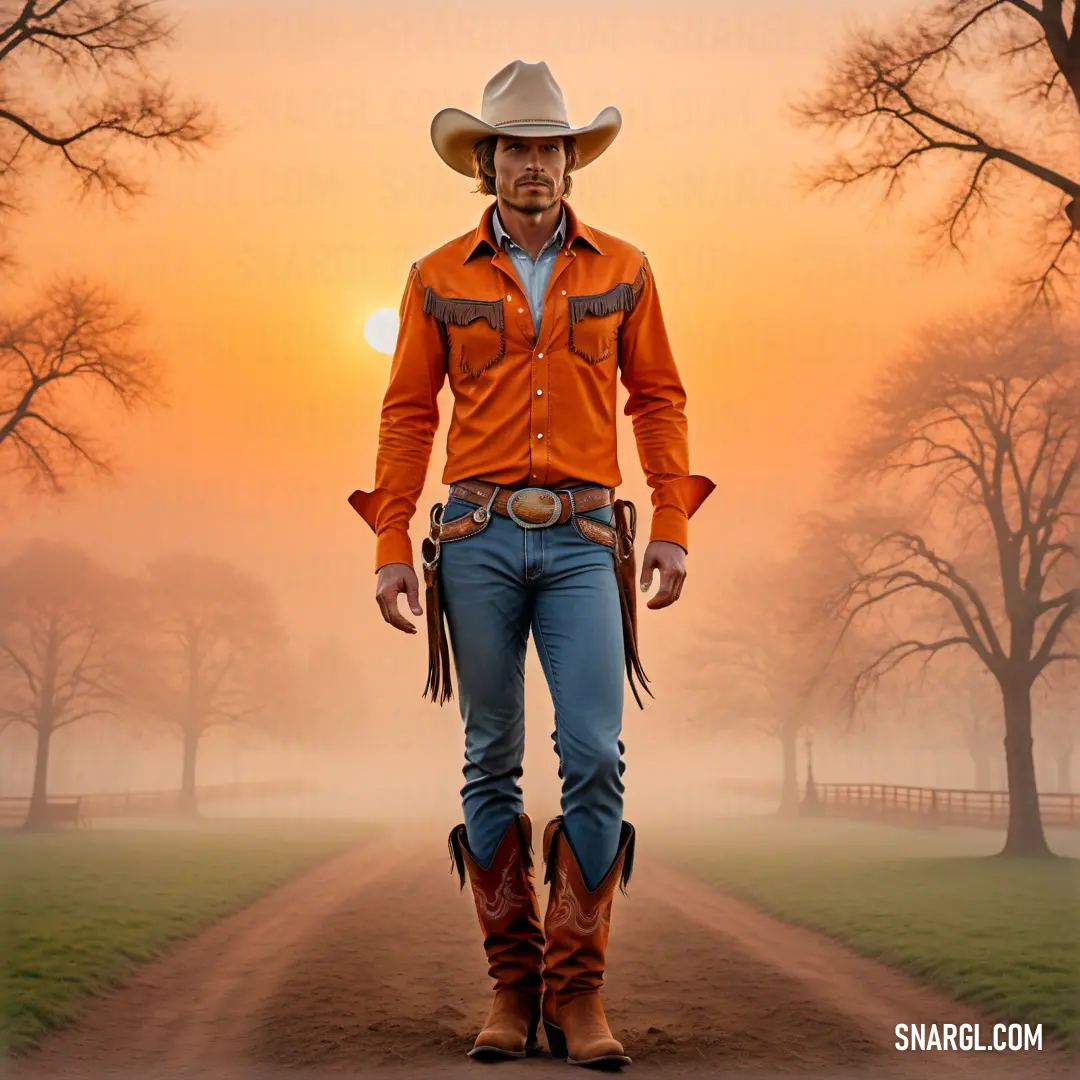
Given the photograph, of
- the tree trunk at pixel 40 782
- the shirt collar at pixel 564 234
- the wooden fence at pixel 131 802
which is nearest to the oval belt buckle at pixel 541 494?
the shirt collar at pixel 564 234

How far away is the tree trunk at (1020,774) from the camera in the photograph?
8.02 m

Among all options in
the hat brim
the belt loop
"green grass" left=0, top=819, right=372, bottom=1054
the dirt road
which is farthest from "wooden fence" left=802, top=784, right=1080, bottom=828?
the hat brim

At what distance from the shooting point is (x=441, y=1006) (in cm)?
416

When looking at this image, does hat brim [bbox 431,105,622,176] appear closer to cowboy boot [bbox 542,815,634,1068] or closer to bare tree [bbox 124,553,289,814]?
cowboy boot [bbox 542,815,634,1068]

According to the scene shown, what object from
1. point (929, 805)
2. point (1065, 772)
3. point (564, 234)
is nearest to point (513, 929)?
point (564, 234)

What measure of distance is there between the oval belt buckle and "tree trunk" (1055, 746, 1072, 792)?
19.2 ft

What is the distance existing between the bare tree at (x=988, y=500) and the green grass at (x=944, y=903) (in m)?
0.85

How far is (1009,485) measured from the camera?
28.7ft

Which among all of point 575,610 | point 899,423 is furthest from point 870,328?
point 575,610

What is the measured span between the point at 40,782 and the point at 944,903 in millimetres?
6474

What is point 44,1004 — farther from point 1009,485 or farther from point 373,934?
point 1009,485

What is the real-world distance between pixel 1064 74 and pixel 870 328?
221 cm

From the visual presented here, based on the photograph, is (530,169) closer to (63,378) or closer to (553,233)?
(553,233)

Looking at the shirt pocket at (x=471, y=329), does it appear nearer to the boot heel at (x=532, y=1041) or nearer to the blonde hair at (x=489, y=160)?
the blonde hair at (x=489, y=160)
